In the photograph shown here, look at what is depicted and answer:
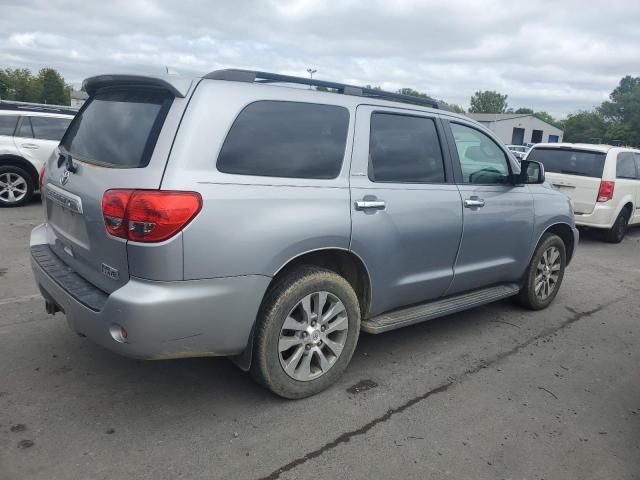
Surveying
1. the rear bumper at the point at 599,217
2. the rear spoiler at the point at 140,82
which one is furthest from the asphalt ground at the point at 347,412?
the rear bumper at the point at 599,217

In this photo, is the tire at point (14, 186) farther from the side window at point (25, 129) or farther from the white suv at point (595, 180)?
the white suv at point (595, 180)

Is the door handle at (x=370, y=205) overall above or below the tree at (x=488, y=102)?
below

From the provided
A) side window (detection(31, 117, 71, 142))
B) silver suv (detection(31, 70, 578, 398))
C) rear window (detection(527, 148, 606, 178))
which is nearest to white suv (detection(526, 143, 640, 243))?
rear window (detection(527, 148, 606, 178))

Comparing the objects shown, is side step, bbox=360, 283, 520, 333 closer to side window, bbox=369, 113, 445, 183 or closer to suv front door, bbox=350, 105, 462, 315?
suv front door, bbox=350, 105, 462, 315

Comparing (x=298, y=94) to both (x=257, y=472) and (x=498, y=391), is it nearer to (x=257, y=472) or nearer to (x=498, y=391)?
(x=257, y=472)

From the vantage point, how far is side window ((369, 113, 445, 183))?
11.3 feet

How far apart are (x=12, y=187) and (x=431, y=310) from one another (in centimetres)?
812

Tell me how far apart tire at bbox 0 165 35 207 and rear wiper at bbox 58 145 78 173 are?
20.9 ft

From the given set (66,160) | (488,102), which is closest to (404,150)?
(66,160)

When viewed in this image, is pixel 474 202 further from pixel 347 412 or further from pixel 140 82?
pixel 140 82

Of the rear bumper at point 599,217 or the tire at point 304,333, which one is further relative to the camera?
the rear bumper at point 599,217

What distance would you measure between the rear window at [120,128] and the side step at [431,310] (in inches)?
70.6

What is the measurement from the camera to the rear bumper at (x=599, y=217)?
8711 millimetres

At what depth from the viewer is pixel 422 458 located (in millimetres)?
2672
